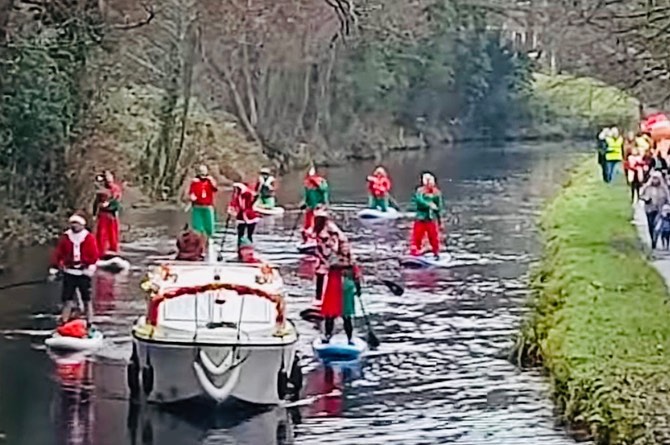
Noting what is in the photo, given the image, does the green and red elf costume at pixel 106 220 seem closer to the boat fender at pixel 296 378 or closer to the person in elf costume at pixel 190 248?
the person in elf costume at pixel 190 248

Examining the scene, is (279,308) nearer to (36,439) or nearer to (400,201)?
(36,439)

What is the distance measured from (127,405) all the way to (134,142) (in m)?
26.2

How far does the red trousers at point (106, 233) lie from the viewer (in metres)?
30.8

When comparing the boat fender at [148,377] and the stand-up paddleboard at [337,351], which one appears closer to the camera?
the boat fender at [148,377]

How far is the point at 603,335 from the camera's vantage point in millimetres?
18141

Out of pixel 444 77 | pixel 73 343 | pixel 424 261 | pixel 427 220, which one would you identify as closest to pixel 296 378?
pixel 73 343

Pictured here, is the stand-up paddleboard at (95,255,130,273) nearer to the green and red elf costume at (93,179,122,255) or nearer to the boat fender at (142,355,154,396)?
the green and red elf costume at (93,179,122,255)

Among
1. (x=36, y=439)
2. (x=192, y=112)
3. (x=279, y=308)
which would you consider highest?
(x=192, y=112)

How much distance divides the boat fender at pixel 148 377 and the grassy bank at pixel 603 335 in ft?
14.9

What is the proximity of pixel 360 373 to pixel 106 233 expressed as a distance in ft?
37.9

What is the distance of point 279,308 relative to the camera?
718 inches

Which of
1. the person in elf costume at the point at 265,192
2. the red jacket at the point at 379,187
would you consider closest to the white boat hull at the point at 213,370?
the person in elf costume at the point at 265,192

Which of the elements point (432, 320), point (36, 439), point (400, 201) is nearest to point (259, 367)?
point (36, 439)

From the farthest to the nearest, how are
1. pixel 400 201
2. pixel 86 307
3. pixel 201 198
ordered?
pixel 400 201
pixel 201 198
pixel 86 307
